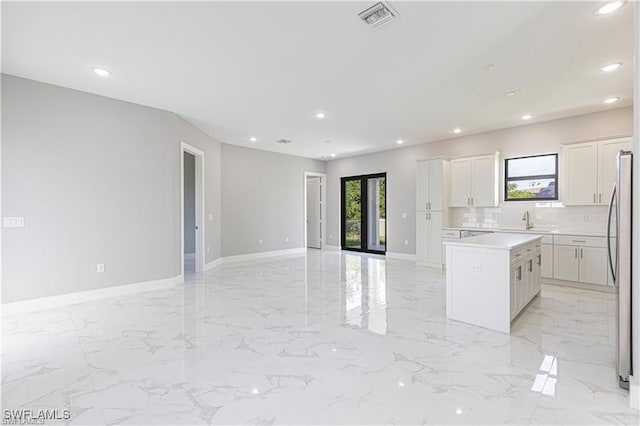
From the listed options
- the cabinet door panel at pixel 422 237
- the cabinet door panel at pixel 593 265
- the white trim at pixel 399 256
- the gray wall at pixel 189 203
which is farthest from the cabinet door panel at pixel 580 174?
the gray wall at pixel 189 203

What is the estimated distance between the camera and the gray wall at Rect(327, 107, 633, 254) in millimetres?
5152

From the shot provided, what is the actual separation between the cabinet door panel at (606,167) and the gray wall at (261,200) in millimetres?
6547

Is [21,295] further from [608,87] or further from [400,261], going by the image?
[608,87]

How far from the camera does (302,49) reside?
3.11m

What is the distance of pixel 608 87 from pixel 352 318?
178 inches

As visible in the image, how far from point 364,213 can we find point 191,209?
16.5 feet

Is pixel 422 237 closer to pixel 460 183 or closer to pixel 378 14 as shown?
pixel 460 183

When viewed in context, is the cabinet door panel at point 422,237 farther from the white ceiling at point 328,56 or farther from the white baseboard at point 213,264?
the white baseboard at point 213,264

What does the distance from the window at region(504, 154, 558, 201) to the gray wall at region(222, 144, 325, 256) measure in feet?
17.2

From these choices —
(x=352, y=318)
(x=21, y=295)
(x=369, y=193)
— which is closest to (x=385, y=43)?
(x=352, y=318)

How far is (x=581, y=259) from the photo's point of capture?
4812 mm

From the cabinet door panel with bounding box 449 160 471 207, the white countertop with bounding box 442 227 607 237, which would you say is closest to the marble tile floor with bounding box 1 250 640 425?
the white countertop with bounding box 442 227 607 237

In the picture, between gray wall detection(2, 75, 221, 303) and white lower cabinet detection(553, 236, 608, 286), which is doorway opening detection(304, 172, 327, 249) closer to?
gray wall detection(2, 75, 221, 303)

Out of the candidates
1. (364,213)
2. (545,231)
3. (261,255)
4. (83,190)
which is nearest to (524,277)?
(545,231)
